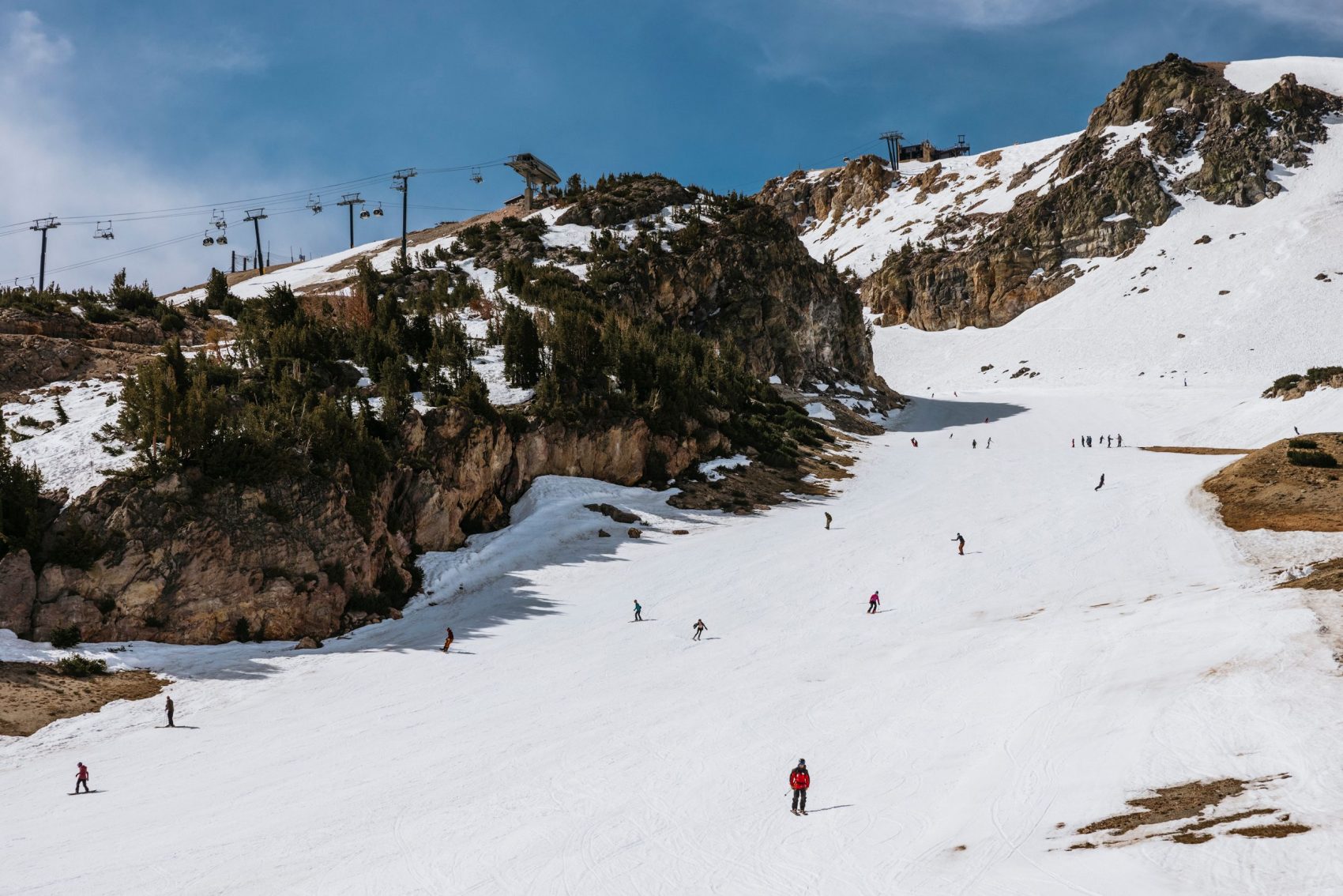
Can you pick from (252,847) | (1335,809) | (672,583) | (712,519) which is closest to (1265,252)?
(712,519)

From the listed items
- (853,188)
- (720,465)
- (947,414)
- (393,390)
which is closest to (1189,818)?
(393,390)

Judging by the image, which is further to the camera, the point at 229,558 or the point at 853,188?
the point at 853,188

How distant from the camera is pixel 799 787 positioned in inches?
602

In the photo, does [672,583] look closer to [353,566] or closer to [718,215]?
[353,566]

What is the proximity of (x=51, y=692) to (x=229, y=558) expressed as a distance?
249 inches

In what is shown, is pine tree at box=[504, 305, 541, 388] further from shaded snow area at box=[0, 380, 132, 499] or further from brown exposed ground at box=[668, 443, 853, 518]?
shaded snow area at box=[0, 380, 132, 499]

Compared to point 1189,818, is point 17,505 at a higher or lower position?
higher

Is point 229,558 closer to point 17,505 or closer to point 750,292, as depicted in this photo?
point 17,505

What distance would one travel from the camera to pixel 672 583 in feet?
107

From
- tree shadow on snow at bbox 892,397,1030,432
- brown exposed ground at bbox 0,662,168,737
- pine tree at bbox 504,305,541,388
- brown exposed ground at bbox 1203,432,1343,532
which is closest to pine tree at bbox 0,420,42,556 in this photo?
brown exposed ground at bbox 0,662,168,737

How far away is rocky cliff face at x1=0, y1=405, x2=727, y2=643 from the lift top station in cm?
5748

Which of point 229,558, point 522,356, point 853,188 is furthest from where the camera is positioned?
point 853,188

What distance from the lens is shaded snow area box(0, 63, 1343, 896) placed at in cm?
1365

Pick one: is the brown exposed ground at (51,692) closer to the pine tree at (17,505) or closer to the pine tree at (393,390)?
the pine tree at (17,505)
